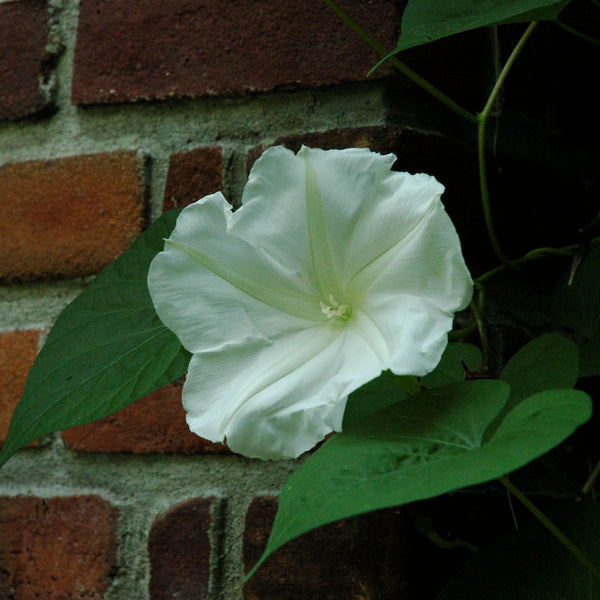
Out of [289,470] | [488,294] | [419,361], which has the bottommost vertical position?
[289,470]

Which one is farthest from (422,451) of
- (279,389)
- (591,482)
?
(591,482)

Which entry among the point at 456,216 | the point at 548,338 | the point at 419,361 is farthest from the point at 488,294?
the point at 419,361

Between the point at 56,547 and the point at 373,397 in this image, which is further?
the point at 56,547

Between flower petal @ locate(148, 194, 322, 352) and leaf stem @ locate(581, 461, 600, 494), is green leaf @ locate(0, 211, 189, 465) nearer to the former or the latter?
flower petal @ locate(148, 194, 322, 352)

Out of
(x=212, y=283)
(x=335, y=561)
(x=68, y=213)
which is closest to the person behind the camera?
(x=212, y=283)

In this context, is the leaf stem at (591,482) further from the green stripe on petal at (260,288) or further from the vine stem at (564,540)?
the green stripe on petal at (260,288)

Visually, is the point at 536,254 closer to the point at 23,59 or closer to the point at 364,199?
the point at 364,199

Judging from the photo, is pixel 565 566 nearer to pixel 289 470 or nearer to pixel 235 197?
pixel 289 470
